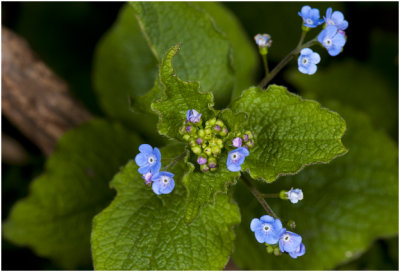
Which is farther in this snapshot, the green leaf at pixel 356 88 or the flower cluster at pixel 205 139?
the green leaf at pixel 356 88

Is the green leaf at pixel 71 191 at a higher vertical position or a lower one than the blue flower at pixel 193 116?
lower

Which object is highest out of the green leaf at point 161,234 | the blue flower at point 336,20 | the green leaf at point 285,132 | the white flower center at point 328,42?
the blue flower at point 336,20

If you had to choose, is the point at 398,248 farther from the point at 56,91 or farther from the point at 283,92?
the point at 56,91

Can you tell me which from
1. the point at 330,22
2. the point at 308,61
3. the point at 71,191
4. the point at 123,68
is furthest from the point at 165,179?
the point at 123,68

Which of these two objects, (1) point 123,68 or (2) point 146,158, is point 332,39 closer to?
(2) point 146,158

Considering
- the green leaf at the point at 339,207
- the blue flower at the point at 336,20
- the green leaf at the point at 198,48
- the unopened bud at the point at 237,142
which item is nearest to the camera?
the unopened bud at the point at 237,142

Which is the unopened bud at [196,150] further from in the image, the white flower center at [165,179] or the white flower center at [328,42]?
the white flower center at [328,42]

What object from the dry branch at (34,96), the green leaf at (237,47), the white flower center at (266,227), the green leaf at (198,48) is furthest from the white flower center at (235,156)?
the dry branch at (34,96)

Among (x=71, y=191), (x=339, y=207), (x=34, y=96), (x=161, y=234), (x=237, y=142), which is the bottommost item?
(x=71, y=191)

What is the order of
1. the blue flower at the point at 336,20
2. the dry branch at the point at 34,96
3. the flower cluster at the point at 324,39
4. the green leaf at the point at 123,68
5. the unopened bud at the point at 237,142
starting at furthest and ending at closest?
the green leaf at the point at 123,68 < the dry branch at the point at 34,96 < the blue flower at the point at 336,20 < the flower cluster at the point at 324,39 < the unopened bud at the point at 237,142
